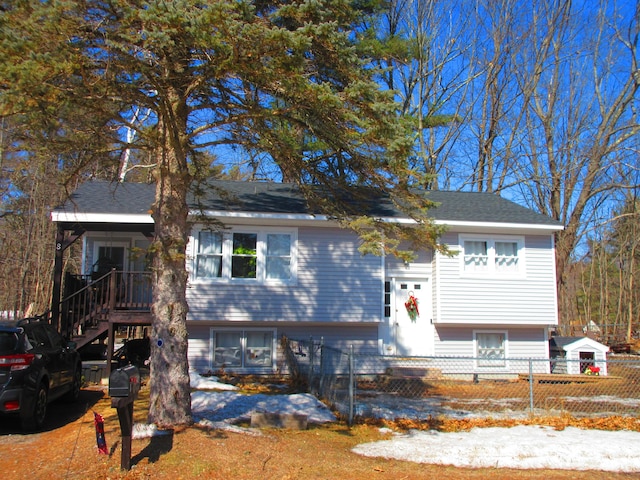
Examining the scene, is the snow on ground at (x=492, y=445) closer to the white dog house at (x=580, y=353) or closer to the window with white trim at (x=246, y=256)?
the window with white trim at (x=246, y=256)

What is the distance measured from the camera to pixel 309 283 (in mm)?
14000

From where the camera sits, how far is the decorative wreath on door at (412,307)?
14.9 meters

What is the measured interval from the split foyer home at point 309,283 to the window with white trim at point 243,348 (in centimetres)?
3

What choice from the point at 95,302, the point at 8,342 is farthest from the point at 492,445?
the point at 95,302

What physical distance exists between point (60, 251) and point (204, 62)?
775cm

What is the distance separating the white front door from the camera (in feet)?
48.7

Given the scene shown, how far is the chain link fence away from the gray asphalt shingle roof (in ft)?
11.9

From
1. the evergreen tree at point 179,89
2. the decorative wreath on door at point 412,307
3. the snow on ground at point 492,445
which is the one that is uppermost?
the evergreen tree at point 179,89

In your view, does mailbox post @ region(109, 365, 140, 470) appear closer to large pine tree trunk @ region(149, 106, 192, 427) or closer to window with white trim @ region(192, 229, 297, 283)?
large pine tree trunk @ region(149, 106, 192, 427)

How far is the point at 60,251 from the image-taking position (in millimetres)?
12797

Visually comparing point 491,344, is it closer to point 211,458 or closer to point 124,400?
point 211,458

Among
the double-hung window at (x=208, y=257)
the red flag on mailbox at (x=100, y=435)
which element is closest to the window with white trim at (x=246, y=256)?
the double-hung window at (x=208, y=257)

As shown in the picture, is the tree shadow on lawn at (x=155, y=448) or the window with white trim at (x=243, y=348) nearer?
the tree shadow on lawn at (x=155, y=448)

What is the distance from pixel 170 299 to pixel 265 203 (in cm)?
724
